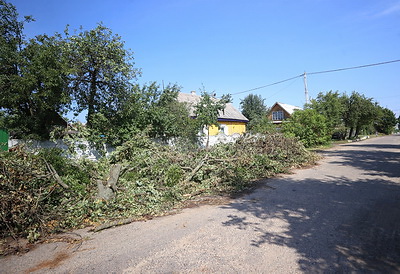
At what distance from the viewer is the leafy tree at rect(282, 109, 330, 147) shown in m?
15.9

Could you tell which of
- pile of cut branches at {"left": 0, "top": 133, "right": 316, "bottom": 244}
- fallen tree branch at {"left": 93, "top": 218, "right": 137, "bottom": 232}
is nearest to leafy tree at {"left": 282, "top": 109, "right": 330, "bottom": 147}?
pile of cut branches at {"left": 0, "top": 133, "right": 316, "bottom": 244}

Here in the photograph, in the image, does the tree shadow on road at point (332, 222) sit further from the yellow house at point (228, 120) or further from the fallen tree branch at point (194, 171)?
the yellow house at point (228, 120)

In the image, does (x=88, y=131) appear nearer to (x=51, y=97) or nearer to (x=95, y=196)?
(x=51, y=97)

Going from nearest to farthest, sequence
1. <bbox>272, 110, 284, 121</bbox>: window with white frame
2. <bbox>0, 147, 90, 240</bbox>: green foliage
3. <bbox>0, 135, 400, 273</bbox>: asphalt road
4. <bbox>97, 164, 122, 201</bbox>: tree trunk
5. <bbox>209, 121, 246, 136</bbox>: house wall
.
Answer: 1. <bbox>0, 135, 400, 273</bbox>: asphalt road
2. <bbox>0, 147, 90, 240</bbox>: green foliage
3. <bbox>97, 164, 122, 201</bbox>: tree trunk
4. <bbox>209, 121, 246, 136</bbox>: house wall
5. <bbox>272, 110, 284, 121</bbox>: window with white frame

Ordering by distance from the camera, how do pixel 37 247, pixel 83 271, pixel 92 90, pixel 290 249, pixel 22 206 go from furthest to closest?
pixel 92 90 → pixel 22 206 → pixel 37 247 → pixel 290 249 → pixel 83 271

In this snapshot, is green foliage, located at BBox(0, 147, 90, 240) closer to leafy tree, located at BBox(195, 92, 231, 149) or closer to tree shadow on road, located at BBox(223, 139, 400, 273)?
tree shadow on road, located at BBox(223, 139, 400, 273)

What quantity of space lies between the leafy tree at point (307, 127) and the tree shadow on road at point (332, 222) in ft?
29.4

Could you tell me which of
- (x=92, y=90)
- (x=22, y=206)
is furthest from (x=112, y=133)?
(x=22, y=206)

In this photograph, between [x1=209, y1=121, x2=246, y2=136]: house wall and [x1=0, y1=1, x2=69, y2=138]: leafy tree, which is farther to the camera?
[x1=209, y1=121, x2=246, y2=136]: house wall

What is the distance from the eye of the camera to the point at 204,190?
6.72 m

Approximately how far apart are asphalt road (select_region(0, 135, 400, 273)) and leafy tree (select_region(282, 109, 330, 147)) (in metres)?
10.6

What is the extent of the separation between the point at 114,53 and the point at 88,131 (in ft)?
12.8

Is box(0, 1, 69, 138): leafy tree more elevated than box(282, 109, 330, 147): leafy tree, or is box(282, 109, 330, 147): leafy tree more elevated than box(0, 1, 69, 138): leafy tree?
box(0, 1, 69, 138): leafy tree

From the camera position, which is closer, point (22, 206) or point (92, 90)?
point (22, 206)
